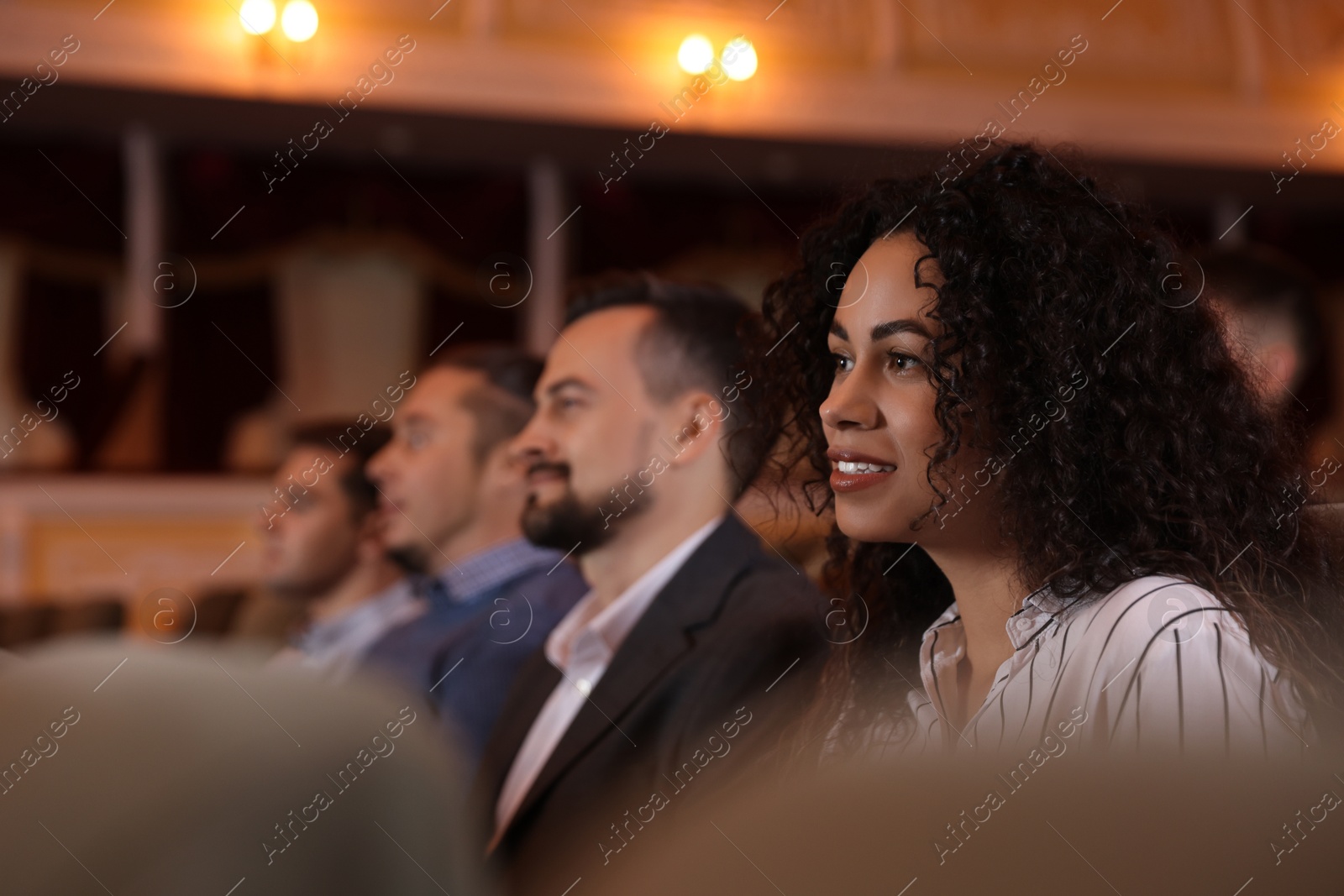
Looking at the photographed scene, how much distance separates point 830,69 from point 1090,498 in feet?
12.3

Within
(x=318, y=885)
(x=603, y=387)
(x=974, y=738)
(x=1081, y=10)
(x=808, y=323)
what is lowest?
(x=974, y=738)

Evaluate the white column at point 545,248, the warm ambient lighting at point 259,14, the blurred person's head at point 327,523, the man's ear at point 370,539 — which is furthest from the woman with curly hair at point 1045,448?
the white column at point 545,248

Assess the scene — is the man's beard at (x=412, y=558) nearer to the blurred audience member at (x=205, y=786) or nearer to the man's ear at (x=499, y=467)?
the man's ear at (x=499, y=467)

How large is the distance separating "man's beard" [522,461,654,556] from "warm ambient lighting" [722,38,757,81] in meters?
3.05

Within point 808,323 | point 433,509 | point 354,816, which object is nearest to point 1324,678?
point 808,323

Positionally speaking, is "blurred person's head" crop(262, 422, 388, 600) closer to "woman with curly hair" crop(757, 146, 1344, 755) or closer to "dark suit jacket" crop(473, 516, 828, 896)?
"dark suit jacket" crop(473, 516, 828, 896)

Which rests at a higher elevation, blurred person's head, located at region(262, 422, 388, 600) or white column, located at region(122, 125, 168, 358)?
white column, located at region(122, 125, 168, 358)

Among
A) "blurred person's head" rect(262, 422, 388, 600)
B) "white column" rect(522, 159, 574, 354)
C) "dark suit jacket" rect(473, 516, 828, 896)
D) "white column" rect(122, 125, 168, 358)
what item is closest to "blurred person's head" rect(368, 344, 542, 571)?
"blurred person's head" rect(262, 422, 388, 600)

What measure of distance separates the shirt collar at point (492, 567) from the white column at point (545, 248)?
3.10m

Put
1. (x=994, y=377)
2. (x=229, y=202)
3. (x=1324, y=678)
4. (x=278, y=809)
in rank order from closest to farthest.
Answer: (x=278, y=809) → (x=1324, y=678) → (x=994, y=377) → (x=229, y=202)

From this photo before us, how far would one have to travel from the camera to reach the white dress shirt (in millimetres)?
1262

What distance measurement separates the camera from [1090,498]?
845 mm

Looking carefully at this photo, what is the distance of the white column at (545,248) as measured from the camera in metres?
4.96

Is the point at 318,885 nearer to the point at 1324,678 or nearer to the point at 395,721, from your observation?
the point at 395,721
